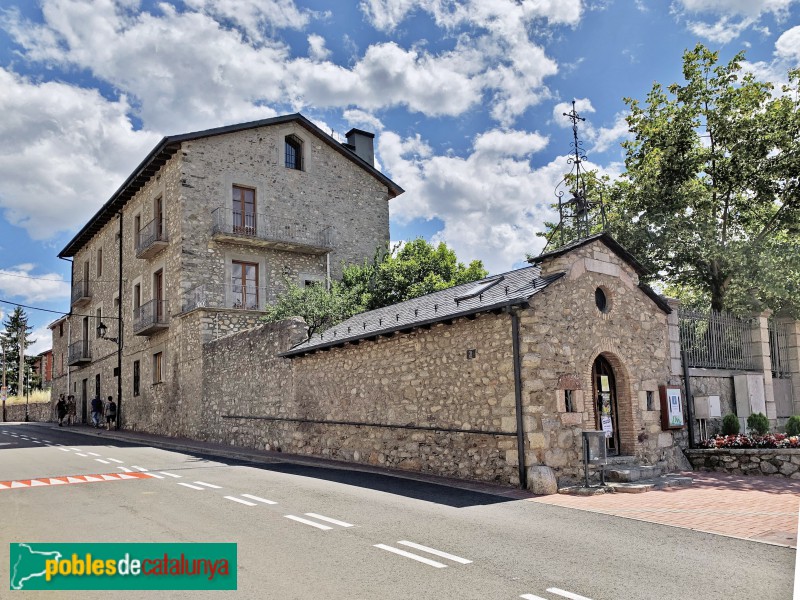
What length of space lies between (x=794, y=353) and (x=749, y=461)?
5476 mm

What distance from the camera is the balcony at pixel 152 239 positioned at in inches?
897

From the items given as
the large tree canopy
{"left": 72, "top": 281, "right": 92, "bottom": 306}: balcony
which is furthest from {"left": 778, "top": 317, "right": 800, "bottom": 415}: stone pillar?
{"left": 72, "top": 281, "right": 92, "bottom": 306}: balcony

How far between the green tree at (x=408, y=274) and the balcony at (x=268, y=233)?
1.65 metres

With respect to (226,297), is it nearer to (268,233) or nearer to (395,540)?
(268,233)

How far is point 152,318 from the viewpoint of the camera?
23.3 m

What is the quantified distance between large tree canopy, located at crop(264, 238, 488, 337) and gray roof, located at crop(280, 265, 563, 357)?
368 centimetres

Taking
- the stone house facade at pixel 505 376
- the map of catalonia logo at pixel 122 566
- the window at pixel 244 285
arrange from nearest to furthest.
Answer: the map of catalonia logo at pixel 122 566, the stone house facade at pixel 505 376, the window at pixel 244 285

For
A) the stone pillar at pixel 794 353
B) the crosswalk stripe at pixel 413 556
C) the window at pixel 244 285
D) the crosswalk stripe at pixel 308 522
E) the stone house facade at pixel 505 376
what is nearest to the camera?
the crosswalk stripe at pixel 413 556

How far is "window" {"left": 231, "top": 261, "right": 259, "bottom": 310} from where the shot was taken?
22656mm

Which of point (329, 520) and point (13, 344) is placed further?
point (13, 344)

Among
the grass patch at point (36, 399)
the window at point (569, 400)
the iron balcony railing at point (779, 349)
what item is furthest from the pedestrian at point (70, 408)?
the iron balcony railing at point (779, 349)

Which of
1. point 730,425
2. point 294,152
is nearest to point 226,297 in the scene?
point 294,152

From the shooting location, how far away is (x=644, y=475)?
10.9 meters

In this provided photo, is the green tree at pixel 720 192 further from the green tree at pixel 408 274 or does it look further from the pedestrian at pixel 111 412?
the pedestrian at pixel 111 412
